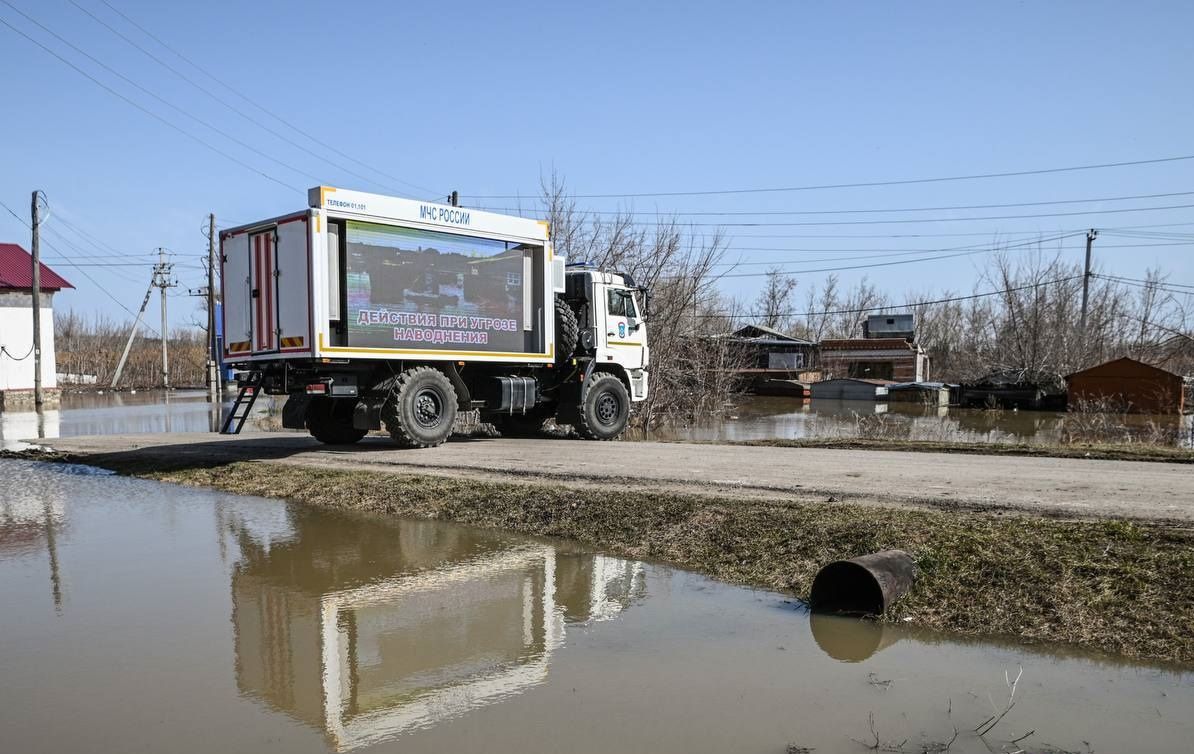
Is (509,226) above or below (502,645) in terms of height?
above

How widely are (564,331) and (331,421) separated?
4.40m

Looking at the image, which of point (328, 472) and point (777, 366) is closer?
point (328, 472)

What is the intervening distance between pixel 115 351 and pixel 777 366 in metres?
46.4

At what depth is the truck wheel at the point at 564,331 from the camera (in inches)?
651

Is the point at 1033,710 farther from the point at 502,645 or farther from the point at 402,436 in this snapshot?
the point at 402,436

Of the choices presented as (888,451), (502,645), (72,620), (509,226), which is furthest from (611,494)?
(509,226)

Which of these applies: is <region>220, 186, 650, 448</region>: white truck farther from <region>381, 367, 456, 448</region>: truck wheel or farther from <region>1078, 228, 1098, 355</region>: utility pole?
<region>1078, 228, 1098, 355</region>: utility pole

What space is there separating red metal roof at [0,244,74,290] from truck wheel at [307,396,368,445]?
3122 centimetres

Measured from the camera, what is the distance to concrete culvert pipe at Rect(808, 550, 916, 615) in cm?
584

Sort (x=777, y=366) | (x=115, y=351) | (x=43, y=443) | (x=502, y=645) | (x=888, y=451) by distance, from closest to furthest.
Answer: (x=502, y=645) < (x=888, y=451) < (x=43, y=443) < (x=115, y=351) < (x=777, y=366)

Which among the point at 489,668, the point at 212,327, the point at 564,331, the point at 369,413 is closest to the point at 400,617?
the point at 489,668

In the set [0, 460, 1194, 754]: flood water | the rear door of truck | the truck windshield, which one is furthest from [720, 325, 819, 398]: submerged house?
[0, 460, 1194, 754]: flood water

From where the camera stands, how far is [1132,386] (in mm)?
35156

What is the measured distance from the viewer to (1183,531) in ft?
21.6
